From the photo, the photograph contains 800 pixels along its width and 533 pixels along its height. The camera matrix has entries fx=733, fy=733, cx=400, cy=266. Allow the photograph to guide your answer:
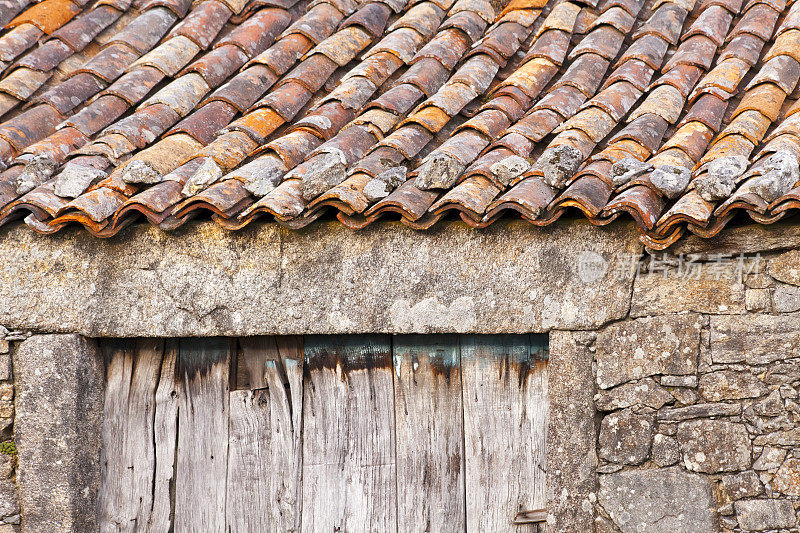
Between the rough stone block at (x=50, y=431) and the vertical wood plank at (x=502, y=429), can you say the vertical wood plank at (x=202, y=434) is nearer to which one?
the rough stone block at (x=50, y=431)

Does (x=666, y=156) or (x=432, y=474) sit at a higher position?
(x=666, y=156)

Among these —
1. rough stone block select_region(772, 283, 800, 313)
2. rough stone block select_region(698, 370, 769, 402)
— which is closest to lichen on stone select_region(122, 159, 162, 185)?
rough stone block select_region(698, 370, 769, 402)

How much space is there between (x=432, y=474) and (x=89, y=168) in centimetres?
186

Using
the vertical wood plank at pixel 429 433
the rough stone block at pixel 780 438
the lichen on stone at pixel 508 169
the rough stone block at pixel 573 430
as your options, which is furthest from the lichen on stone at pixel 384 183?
the rough stone block at pixel 780 438

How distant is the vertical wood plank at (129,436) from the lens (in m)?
3.17

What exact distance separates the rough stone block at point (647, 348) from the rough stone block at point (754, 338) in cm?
7

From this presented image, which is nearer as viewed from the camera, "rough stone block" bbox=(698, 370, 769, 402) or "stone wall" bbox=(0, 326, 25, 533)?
"rough stone block" bbox=(698, 370, 769, 402)

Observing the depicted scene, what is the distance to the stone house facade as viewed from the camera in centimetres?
248

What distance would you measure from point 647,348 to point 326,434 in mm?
1351

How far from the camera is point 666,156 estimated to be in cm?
259

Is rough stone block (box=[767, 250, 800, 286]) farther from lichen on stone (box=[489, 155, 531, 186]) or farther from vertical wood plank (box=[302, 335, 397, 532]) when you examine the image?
vertical wood plank (box=[302, 335, 397, 532])

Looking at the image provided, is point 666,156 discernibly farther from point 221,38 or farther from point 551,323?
point 221,38

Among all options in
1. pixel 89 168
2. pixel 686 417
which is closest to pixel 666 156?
pixel 686 417

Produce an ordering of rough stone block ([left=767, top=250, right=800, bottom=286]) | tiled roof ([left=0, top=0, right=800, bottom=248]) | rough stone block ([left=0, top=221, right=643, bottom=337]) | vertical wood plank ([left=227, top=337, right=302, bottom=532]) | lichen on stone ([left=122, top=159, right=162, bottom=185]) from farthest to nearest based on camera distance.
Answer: vertical wood plank ([left=227, top=337, right=302, bottom=532])
lichen on stone ([left=122, top=159, right=162, bottom=185])
rough stone block ([left=0, top=221, right=643, bottom=337])
tiled roof ([left=0, top=0, right=800, bottom=248])
rough stone block ([left=767, top=250, right=800, bottom=286])
